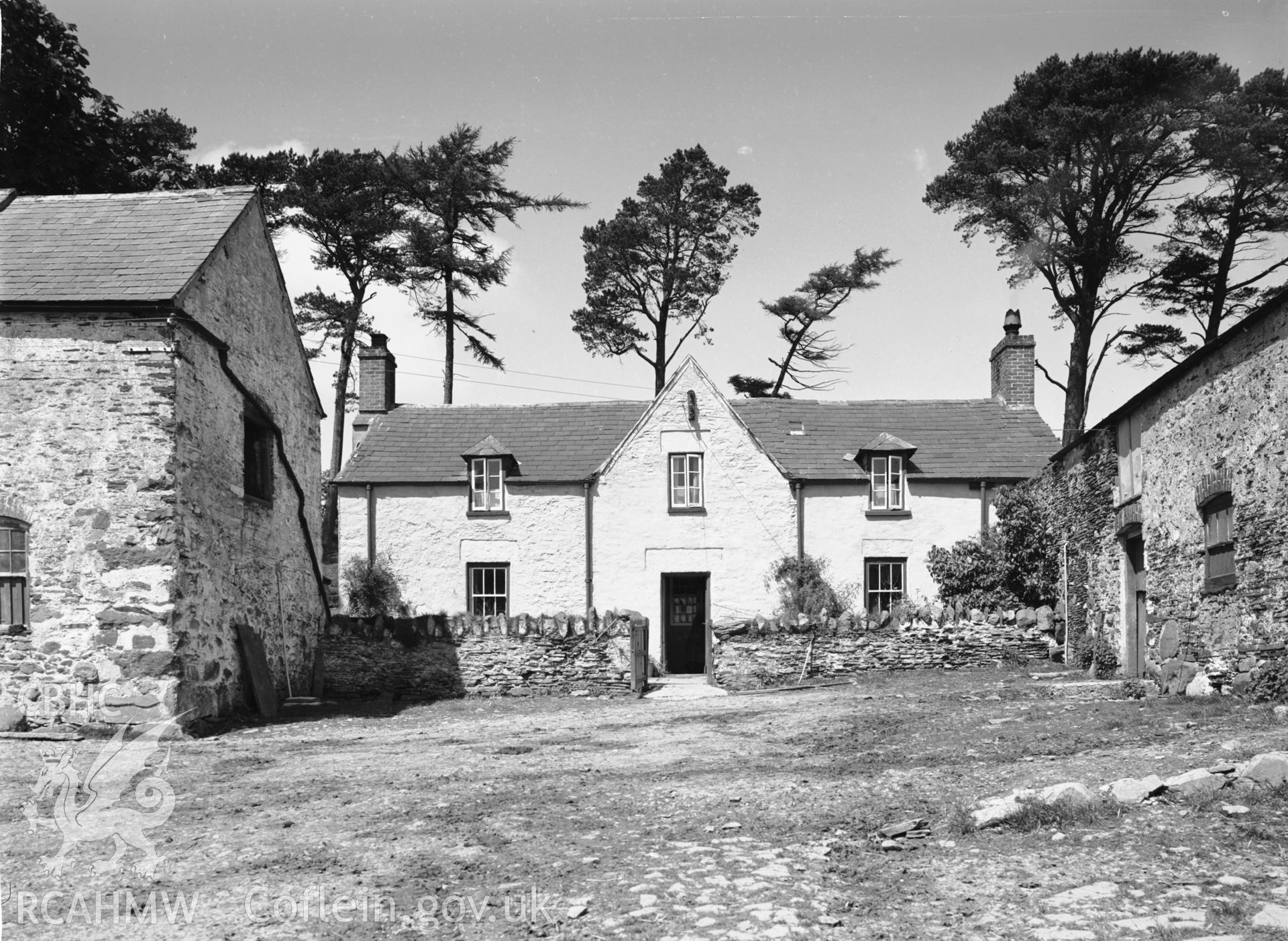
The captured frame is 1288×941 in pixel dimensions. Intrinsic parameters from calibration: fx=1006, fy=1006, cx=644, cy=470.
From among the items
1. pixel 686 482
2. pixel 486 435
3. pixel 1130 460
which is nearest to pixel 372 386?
pixel 486 435

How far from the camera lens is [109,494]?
43.0 ft

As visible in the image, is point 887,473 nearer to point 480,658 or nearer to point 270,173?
point 480,658

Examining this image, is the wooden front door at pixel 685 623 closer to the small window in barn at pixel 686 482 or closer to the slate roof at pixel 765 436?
the small window in barn at pixel 686 482

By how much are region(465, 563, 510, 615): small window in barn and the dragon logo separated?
12003 mm

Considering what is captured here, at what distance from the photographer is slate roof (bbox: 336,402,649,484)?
81.9 feet

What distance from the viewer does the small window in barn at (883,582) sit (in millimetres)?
24312

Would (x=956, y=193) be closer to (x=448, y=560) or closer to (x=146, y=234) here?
(x=448, y=560)

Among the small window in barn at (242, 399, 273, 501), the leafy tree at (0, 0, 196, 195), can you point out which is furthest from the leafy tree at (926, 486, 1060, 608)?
the leafy tree at (0, 0, 196, 195)

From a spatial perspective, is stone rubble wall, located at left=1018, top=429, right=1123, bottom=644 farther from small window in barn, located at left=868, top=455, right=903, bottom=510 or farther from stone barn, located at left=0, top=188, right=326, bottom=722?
stone barn, located at left=0, top=188, right=326, bottom=722

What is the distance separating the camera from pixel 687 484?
969 inches

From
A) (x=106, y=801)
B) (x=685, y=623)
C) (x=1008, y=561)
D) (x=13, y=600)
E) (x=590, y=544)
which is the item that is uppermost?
(x=590, y=544)

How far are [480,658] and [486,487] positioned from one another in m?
7.53

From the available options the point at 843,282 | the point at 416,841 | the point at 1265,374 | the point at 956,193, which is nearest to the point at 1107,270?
the point at 956,193

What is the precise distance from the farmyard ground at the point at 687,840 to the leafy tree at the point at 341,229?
2442 centimetres
